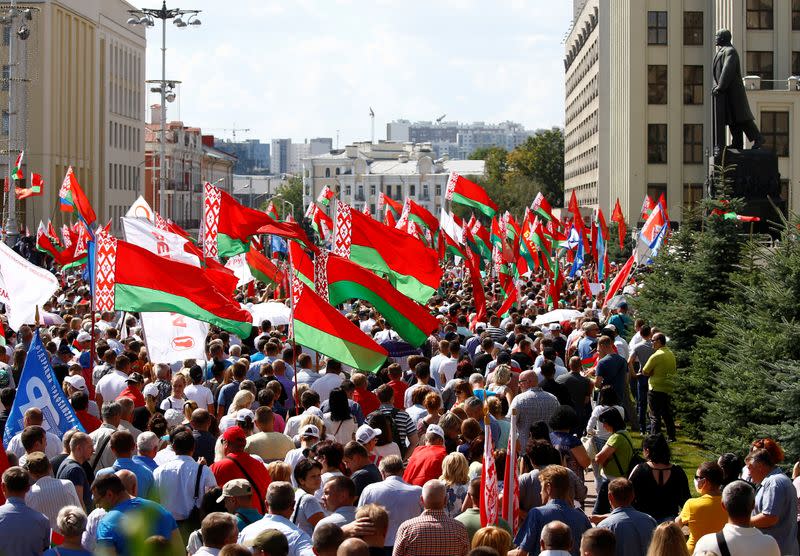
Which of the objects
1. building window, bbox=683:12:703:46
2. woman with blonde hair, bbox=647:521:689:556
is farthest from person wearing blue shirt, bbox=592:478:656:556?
building window, bbox=683:12:703:46

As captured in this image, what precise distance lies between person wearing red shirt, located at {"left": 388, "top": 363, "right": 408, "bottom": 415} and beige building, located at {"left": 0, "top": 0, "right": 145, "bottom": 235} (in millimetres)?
56915

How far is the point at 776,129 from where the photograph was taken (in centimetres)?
5612

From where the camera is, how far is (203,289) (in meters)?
14.8

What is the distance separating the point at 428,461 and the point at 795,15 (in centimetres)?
5184

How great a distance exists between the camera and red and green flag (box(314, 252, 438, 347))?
1512 centimetres

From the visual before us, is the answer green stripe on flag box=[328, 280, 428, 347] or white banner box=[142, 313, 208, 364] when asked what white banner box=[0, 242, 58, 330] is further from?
green stripe on flag box=[328, 280, 428, 347]

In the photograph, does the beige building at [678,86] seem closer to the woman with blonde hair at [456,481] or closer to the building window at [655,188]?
the building window at [655,188]

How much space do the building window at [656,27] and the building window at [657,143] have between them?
150 inches

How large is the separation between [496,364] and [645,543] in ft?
24.4

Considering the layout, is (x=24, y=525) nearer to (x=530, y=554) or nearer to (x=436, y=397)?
(x=530, y=554)

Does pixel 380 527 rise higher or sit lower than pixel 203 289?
lower

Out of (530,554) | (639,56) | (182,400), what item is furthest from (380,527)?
(639,56)

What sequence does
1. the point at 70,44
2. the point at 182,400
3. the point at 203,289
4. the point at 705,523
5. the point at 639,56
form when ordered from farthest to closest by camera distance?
the point at 70,44
the point at 639,56
the point at 203,289
the point at 182,400
the point at 705,523

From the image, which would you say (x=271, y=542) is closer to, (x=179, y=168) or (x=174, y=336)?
(x=174, y=336)
